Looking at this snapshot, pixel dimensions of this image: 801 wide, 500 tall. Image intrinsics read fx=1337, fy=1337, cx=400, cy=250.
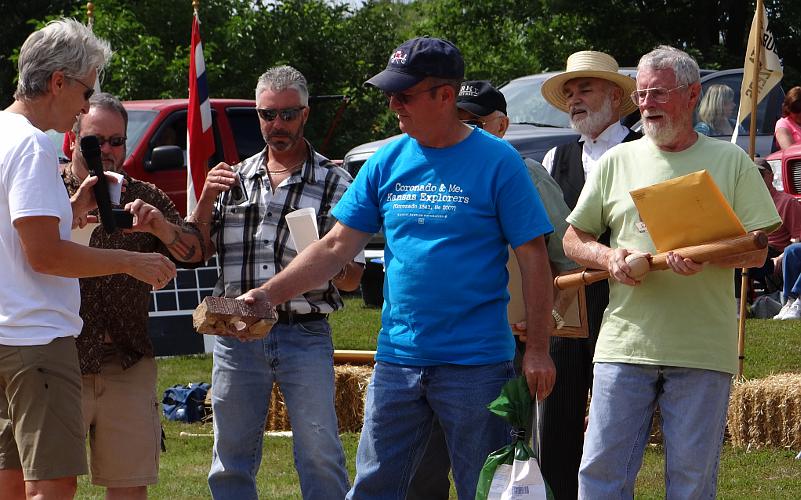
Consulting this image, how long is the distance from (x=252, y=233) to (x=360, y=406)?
3169 millimetres

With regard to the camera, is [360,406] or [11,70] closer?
[360,406]

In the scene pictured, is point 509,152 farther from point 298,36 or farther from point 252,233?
point 298,36

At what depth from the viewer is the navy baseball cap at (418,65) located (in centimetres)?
470

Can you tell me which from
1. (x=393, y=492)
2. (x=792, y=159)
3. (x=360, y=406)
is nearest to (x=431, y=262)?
(x=393, y=492)

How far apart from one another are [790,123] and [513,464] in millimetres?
10220

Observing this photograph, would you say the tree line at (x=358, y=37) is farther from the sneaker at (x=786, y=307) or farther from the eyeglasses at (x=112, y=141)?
the eyeglasses at (x=112, y=141)

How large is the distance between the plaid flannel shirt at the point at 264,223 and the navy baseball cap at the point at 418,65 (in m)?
1.09

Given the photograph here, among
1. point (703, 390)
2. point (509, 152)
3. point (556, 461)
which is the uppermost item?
point (509, 152)

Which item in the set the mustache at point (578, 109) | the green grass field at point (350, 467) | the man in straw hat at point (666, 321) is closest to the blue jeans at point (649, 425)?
the man in straw hat at point (666, 321)

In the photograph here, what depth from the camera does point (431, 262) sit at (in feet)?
15.3

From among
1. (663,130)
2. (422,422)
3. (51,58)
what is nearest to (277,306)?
(422,422)

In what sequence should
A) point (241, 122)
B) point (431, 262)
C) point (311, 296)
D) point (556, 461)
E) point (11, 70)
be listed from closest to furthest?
1. point (431, 262)
2. point (311, 296)
3. point (556, 461)
4. point (241, 122)
5. point (11, 70)

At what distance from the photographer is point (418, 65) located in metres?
4.71

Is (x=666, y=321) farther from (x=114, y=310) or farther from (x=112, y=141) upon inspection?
(x=112, y=141)
